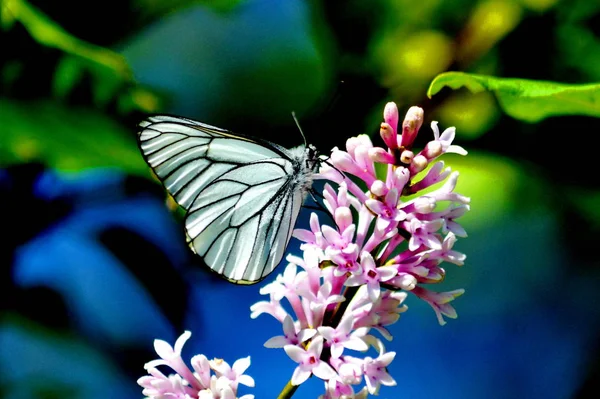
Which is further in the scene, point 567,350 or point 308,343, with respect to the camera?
point 567,350

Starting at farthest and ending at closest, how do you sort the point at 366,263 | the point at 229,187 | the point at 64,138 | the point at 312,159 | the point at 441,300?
1. the point at 64,138
2. the point at 229,187
3. the point at 312,159
4. the point at 441,300
5. the point at 366,263

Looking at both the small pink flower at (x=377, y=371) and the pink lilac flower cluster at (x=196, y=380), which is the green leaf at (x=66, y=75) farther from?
the small pink flower at (x=377, y=371)

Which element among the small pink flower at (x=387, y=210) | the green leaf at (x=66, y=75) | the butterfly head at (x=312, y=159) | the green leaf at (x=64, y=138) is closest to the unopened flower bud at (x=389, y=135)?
the small pink flower at (x=387, y=210)

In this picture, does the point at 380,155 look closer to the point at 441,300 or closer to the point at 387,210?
the point at 387,210

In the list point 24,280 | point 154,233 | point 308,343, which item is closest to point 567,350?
point 308,343

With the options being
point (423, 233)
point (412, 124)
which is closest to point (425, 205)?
point (423, 233)

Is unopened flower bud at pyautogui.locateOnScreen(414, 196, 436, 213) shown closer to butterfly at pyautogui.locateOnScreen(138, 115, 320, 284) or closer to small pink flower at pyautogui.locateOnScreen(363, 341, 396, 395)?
small pink flower at pyautogui.locateOnScreen(363, 341, 396, 395)

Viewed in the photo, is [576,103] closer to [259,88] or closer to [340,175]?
[340,175]
